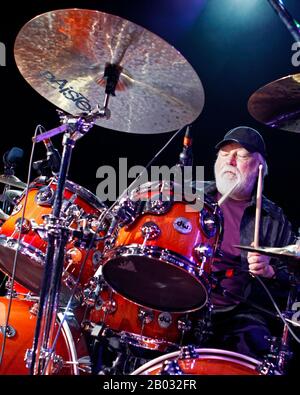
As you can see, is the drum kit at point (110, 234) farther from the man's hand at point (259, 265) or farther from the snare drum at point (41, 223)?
the man's hand at point (259, 265)

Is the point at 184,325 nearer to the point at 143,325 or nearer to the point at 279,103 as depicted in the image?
the point at 143,325

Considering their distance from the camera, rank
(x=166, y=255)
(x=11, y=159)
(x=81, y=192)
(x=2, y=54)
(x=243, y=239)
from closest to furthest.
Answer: (x=166, y=255) → (x=81, y=192) → (x=243, y=239) → (x=11, y=159) → (x=2, y=54)

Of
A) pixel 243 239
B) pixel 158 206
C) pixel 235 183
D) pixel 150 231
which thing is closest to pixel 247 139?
pixel 235 183

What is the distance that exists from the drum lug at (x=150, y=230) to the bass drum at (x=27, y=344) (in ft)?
2.19

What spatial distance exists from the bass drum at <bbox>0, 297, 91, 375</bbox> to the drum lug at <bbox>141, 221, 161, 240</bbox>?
0.67 m

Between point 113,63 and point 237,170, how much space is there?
1070 millimetres

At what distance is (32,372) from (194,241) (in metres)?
0.81


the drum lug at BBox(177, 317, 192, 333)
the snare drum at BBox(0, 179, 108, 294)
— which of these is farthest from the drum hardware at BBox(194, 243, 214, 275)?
the snare drum at BBox(0, 179, 108, 294)

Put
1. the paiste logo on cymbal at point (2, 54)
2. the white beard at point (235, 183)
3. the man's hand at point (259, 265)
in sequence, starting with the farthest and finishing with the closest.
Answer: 1. the paiste logo on cymbal at point (2, 54)
2. the white beard at point (235, 183)
3. the man's hand at point (259, 265)

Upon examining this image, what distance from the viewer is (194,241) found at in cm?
178

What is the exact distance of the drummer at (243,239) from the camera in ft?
6.96

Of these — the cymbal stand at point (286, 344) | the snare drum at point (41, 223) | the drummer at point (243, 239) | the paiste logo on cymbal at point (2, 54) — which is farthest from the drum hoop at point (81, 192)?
the paiste logo on cymbal at point (2, 54)

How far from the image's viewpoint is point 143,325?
75.7 inches

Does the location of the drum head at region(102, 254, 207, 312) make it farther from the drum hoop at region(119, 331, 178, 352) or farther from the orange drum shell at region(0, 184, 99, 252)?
the orange drum shell at region(0, 184, 99, 252)
